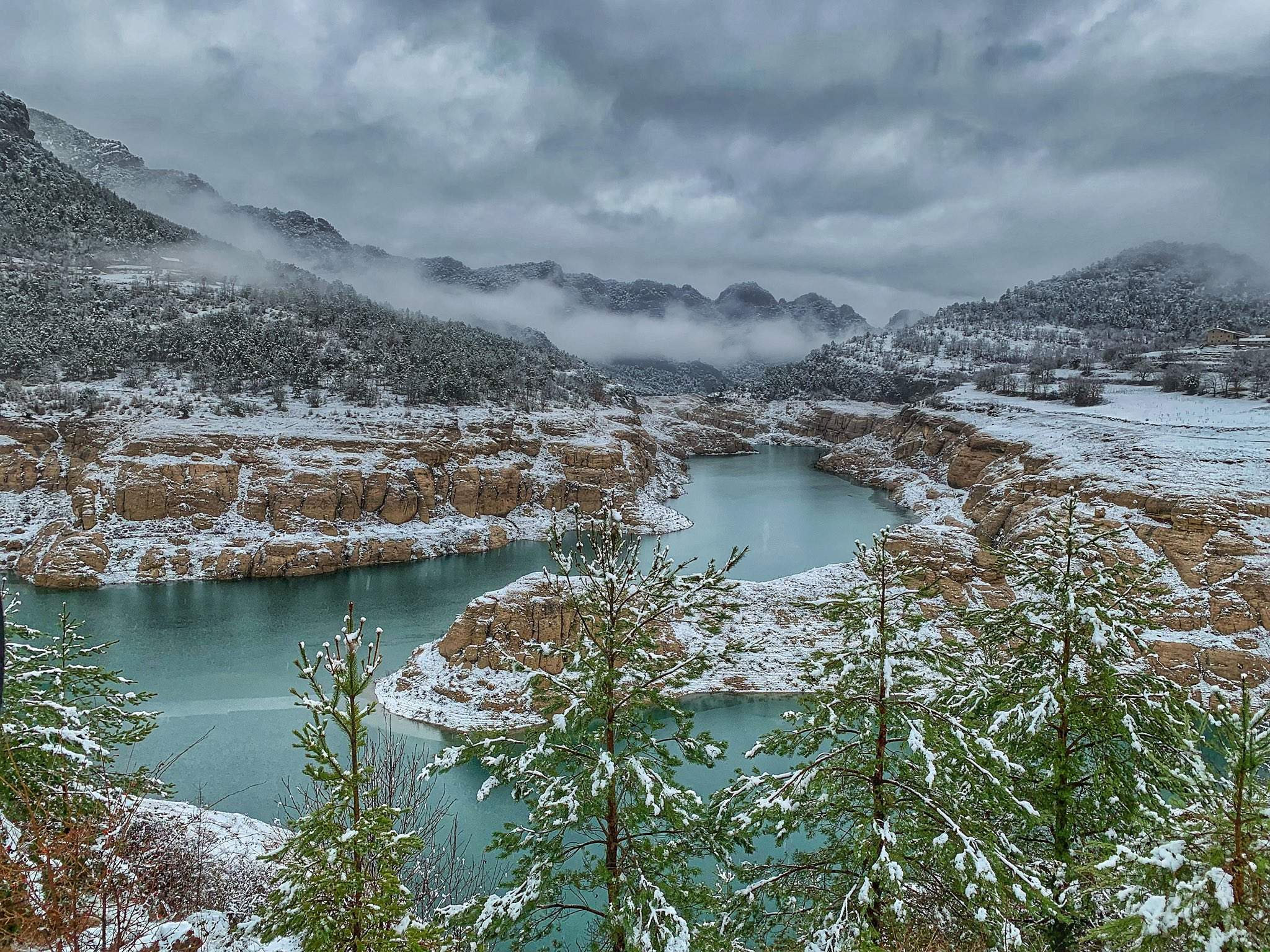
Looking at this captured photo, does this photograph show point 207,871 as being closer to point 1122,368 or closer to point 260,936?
point 260,936

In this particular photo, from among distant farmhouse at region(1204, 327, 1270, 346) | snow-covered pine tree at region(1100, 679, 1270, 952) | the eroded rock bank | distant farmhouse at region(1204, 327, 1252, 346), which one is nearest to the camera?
snow-covered pine tree at region(1100, 679, 1270, 952)

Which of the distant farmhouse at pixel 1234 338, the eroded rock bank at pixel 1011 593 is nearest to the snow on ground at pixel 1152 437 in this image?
the eroded rock bank at pixel 1011 593

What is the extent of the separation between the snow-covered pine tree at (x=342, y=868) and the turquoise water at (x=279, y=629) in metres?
12.0

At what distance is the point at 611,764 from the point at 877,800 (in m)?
2.97

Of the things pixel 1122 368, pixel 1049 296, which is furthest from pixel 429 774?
pixel 1049 296

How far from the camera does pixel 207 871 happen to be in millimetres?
10711

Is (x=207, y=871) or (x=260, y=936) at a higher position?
(x=260, y=936)

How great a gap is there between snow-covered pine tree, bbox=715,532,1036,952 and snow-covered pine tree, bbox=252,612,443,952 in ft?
10.8

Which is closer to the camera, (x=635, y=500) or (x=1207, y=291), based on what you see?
(x=635, y=500)

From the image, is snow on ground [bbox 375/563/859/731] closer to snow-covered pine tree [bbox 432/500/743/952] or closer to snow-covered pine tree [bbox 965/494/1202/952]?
snow-covered pine tree [bbox 965/494/1202/952]

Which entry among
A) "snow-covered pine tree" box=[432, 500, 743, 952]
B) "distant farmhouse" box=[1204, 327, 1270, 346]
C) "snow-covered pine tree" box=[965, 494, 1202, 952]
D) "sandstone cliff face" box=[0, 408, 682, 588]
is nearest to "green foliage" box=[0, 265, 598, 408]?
"sandstone cliff face" box=[0, 408, 682, 588]

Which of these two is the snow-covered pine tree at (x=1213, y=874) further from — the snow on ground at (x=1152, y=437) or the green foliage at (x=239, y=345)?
the green foliage at (x=239, y=345)

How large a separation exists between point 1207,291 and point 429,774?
779 ft

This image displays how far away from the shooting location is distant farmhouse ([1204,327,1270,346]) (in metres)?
85.6
